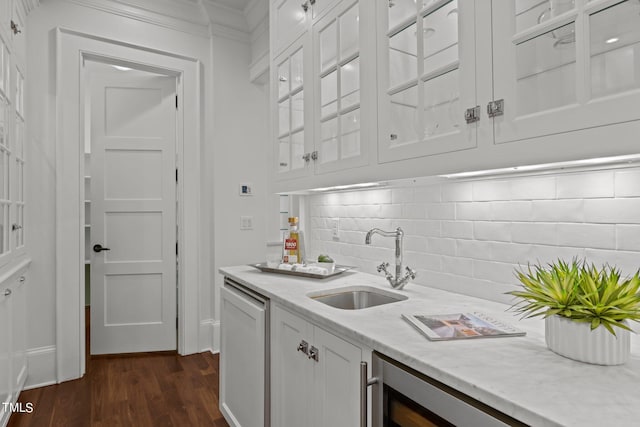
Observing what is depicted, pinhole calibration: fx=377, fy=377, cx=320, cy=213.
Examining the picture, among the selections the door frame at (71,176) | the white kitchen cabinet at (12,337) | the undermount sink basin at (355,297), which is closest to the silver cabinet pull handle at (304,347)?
the undermount sink basin at (355,297)

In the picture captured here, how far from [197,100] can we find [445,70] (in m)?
2.54

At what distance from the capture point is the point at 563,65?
952 mm

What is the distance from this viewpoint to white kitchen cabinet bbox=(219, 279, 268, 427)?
1.68 metres

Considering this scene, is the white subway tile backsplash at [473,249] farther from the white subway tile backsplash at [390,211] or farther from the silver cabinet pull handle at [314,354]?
the silver cabinet pull handle at [314,354]

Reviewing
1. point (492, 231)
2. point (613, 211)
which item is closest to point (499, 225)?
point (492, 231)

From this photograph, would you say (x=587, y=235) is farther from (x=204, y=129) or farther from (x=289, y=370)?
(x=204, y=129)

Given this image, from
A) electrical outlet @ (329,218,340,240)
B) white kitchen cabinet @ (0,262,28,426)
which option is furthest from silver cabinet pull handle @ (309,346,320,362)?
white kitchen cabinet @ (0,262,28,426)

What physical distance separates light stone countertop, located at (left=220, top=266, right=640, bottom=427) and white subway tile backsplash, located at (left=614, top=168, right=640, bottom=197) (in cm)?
41

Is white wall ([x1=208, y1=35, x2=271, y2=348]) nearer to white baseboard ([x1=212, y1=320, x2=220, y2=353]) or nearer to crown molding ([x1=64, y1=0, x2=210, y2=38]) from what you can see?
white baseboard ([x1=212, y1=320, x2=220, y2=353])

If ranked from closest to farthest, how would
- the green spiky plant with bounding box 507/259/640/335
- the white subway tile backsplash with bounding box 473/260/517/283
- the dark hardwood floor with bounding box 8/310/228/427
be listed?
the green spiky plant with bounding box 507/259/640/335, the white subway tile backsplash with bounding box 473/260/517/283, the dark hardwood floor with bounding box 8/310/228/427

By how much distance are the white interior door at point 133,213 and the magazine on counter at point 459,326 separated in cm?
272

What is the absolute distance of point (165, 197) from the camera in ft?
10.9

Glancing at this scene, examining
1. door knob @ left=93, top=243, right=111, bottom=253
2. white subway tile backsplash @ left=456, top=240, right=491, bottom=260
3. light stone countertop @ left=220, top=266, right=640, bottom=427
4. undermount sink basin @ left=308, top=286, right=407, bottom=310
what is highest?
white subway tile backsplash @ left=456, top=240, right=491, bottom=260

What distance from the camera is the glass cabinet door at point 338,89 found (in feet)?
5.49
